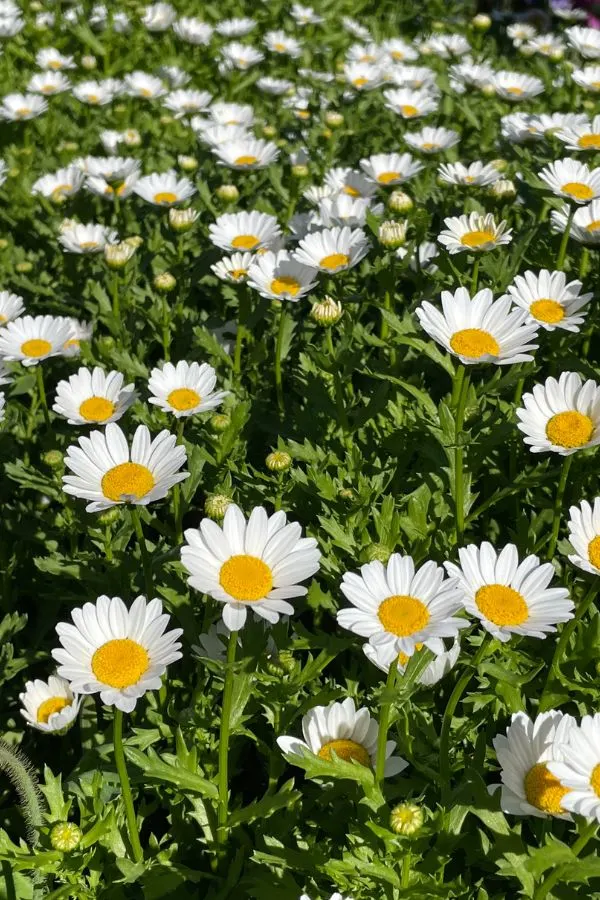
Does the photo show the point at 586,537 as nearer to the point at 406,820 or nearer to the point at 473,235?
the point at 406,820

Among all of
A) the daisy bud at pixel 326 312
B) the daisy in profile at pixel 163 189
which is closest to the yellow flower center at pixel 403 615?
the daisy bud at pixel 326 312

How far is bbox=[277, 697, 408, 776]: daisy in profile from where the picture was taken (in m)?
2.19

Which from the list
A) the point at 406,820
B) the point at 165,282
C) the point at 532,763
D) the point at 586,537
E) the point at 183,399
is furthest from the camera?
the point at 165,282

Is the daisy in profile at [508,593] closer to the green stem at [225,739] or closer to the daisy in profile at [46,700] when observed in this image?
the green stem at [225,739]

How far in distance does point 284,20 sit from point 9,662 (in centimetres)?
599

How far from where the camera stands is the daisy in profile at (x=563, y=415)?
253 cm

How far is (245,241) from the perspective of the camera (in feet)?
12.5

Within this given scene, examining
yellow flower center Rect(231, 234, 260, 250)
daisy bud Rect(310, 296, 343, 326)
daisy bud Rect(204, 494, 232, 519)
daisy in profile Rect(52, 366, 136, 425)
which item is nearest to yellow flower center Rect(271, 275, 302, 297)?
daisy bud Rect(310, 296, 343, 326)

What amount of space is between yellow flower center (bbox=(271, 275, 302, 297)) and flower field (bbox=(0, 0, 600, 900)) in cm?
2

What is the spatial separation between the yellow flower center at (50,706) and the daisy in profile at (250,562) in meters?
0.83

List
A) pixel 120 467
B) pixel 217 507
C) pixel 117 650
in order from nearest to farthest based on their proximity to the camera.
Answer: pixel 117 650, pixel 217 507, pixel 120 467

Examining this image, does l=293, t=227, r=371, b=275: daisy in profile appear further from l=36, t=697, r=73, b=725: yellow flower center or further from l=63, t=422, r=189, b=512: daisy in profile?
l=36, t=697, r=73, b=725: yellow flower center

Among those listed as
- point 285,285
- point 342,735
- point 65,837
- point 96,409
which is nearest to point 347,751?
point 342,735

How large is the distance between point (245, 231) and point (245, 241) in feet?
0.35
